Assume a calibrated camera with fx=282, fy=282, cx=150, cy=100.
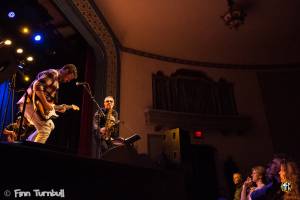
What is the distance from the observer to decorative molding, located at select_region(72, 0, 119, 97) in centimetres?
575

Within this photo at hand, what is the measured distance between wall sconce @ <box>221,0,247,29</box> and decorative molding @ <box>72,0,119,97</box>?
9.02 feet

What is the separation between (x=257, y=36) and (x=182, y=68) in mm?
Answer: 2208

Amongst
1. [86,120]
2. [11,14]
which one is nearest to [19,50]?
[11,14]

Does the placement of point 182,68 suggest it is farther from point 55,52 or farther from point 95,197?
point 95,197

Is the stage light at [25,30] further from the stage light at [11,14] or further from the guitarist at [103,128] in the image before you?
the guitarist at [103,128]

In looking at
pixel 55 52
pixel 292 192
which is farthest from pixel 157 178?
pixel 55 52

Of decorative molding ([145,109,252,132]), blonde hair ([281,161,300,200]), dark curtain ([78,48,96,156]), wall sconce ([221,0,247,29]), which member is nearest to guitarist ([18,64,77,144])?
dark curtain ([78,48,96,156])

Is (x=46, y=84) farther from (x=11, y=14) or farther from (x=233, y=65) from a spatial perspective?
(x=233, y=65)

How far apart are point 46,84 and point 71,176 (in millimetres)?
2278

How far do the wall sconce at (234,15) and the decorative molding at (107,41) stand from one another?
108 inches

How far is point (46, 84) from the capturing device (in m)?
3.52

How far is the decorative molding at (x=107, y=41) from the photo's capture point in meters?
5.75

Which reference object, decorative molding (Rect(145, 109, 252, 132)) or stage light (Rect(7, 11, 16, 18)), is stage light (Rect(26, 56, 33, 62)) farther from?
decorative molding (Rect(145, 109, 252, 132))

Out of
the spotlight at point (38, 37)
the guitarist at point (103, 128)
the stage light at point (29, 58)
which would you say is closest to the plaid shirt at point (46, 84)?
the guitarist at point (103, 128)
